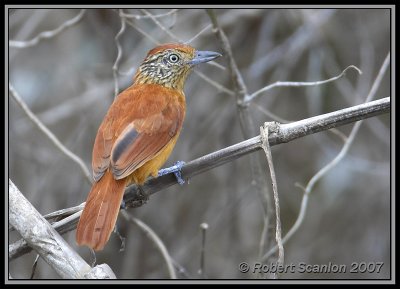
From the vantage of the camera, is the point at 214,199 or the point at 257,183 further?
the point at 214,199

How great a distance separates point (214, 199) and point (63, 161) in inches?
48.3

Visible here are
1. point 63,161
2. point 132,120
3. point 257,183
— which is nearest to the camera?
point 132,120

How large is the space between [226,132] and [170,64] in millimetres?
1182

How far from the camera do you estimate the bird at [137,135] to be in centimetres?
295

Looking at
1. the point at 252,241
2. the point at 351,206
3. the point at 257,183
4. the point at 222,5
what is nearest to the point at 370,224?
the point at 351,206

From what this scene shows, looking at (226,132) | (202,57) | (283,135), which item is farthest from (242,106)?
(226,132)

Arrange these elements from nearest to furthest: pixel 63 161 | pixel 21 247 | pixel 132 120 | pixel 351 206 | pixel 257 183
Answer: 1. pixel 21 247
2. pixel 132 120
3. pixel 257 183
4. pixel 63 161
5. pixel 351 206

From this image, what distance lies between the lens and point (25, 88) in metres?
5.20

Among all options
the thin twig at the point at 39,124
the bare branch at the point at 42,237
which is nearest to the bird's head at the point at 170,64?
the thin twig at the point at 39,124

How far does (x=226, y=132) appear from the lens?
501cm

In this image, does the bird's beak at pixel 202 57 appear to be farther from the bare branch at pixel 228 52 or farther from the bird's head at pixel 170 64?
the bare branch at pixel 228 52

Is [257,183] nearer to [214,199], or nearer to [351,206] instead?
[214,199]

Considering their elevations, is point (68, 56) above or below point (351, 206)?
above

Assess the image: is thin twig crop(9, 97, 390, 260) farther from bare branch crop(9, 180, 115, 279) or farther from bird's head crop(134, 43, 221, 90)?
bird's head crop(134, 43, 221, 90)
